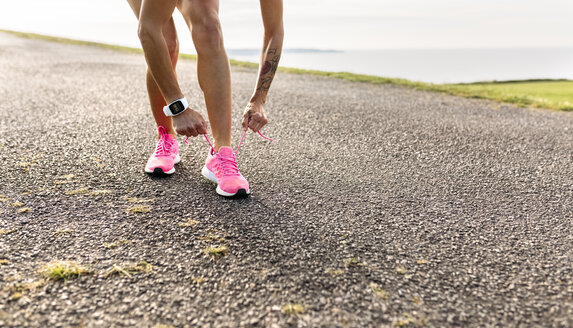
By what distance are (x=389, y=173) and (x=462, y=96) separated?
4.28 meters

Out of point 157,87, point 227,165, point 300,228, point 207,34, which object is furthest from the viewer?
point 157,87

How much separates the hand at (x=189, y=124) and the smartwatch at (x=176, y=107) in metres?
0.02

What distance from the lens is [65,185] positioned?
2.65m

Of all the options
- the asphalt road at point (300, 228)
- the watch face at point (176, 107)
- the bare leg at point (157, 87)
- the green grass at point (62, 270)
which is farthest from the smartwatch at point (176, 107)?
the green grass at point (62, 270)

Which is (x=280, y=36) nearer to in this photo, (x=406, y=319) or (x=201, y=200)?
(x=201, y=200)

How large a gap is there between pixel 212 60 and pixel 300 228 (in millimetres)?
1132

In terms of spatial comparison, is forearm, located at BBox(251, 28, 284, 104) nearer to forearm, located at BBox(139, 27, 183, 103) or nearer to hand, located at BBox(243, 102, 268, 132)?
hand, located at BBox(243, 102, 268, 132)

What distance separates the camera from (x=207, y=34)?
2.51 metres

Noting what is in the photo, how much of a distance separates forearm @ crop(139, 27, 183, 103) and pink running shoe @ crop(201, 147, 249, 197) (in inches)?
18.1

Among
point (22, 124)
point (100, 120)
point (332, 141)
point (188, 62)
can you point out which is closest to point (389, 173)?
A: point (332, 141)

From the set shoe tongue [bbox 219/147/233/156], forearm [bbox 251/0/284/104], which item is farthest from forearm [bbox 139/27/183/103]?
forearm [bbox 251/0/284/104]

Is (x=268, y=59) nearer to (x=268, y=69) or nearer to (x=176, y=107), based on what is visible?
(x=268, y=69)

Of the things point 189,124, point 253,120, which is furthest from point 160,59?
point 253,120

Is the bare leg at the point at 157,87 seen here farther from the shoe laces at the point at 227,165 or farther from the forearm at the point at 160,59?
the shoe laces at the point at 227,165
